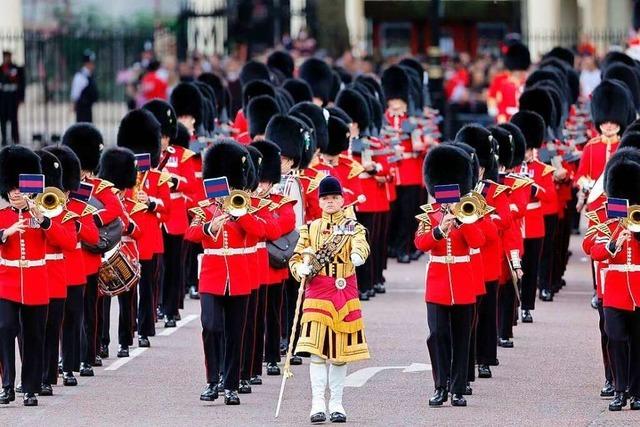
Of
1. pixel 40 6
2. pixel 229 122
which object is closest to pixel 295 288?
pixel 229 122

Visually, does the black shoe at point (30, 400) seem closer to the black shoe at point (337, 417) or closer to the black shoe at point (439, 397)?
the black shoe at point (337, 417)

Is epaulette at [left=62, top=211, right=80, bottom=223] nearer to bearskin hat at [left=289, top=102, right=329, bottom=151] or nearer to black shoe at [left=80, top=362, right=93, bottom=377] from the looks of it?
black shoe at [left=80, top=362, right=93, bottom=377]

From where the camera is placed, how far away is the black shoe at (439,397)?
12.6 m

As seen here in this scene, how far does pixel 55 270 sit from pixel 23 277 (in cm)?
39

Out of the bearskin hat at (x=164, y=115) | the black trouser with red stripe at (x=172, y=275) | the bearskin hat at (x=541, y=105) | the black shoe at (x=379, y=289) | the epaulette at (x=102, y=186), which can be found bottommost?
the black shoe at (x=379, y=289)

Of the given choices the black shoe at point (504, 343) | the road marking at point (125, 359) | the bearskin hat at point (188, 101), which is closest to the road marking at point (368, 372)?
the black shoe at point (504, 343)

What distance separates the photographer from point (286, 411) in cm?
1258

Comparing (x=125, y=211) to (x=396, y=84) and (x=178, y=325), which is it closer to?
(x=178, y=325)

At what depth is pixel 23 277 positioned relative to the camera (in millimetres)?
12602

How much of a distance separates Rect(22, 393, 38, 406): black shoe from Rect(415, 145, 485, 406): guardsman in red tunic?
230 centimetres

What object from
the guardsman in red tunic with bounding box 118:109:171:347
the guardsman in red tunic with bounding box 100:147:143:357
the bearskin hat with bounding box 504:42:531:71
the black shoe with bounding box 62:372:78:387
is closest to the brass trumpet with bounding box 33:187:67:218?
the black shoe with bounding box 62:372:78:387

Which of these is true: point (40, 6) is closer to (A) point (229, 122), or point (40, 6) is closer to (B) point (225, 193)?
(A) point (229, 122)

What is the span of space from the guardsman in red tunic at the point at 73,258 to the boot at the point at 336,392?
203cm

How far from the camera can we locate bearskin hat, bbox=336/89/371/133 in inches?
739
